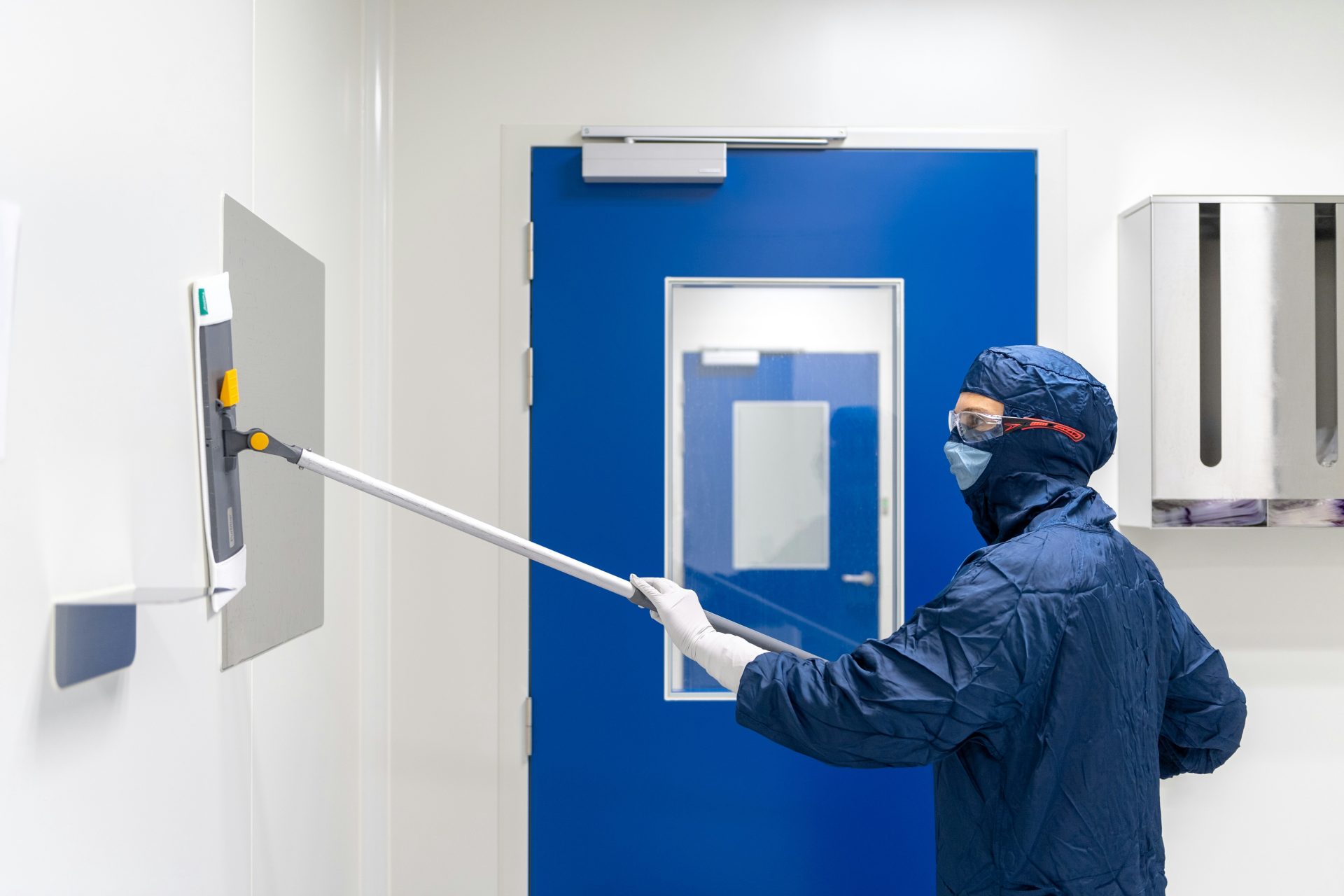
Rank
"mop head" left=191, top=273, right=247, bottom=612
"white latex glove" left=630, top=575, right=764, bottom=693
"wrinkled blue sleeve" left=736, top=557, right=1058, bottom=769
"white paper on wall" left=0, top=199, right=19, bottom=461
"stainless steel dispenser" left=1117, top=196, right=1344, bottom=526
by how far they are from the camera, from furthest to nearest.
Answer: "stainless steel dispenser" left=1117, top=196, right=1344, bottom=526
"white latex glove" left=630, top=575, right=764, bottom=693
"wrinkled blue sleeve" left=736, top=557, right=1058, bottom=769
"mop head" left=191, top=273, right=247, bottom=612
"white paper on wall" left=0, top=199, right=19, bottom=461

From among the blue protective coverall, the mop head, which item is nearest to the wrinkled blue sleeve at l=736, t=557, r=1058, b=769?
the blue protective coverall

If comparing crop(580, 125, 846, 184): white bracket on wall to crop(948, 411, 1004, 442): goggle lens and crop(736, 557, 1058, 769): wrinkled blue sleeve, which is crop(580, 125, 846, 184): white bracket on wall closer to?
crop(948, 411, 1004, 442): goggle lens

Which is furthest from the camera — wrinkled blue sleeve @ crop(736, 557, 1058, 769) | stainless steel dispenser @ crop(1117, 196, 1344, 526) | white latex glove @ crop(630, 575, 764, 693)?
stainless steel dispenser @ crop(1117, 196, 1344, 526)

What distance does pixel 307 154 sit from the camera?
4.04 feet

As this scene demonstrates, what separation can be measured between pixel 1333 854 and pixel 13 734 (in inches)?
78.0

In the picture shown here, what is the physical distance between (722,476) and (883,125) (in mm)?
700

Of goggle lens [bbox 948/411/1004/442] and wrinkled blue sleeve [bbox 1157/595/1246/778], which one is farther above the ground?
goggle lens [bbox 948/411/1004/442]

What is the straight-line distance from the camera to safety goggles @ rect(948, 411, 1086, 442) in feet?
3.61

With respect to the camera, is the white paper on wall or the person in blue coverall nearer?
the white paper on wall

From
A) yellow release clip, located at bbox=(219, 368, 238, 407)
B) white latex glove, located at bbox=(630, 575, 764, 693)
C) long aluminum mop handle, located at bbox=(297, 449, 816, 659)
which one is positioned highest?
yellow release clip, located at bbox=(219, 368, 238, 407)

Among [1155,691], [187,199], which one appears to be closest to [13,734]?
[187,199]

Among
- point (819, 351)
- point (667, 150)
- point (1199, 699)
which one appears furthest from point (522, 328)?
point (1199, 699)

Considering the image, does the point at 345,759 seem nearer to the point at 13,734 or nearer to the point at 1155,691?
the point at 13,734

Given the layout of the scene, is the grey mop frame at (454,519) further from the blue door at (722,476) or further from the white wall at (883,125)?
the white wall at (883,125)
